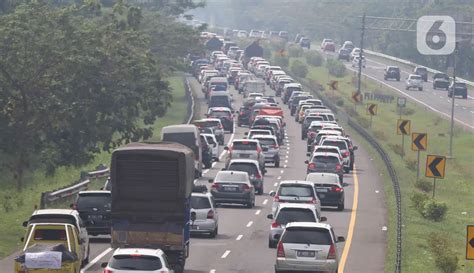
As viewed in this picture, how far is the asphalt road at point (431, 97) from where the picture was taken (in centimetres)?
11962

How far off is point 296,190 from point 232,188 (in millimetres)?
5911

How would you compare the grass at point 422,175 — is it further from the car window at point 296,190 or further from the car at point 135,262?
the car at point 135,262

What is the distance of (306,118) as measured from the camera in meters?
92.6

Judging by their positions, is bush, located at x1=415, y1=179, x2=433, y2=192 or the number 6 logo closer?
bush, located at x1=415, y1=179, x2=433, y2=192

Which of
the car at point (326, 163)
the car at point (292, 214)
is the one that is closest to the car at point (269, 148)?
the car at point (326, 163)

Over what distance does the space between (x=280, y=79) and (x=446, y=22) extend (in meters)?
16.2

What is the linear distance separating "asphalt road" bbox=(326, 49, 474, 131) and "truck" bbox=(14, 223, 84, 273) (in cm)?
7765

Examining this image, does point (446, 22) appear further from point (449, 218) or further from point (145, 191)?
point (145, 191)

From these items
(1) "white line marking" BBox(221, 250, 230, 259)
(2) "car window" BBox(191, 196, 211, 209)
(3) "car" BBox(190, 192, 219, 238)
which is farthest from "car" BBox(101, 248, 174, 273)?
(2) "car window" BBox(191, 196, 211, 209)

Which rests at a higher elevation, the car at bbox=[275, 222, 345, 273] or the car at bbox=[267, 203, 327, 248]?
the car at bbox=[275, 222, 345, 273]

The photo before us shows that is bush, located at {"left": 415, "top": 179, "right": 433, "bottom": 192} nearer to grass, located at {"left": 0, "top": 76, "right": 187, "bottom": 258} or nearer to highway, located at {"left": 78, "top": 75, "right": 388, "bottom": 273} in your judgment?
highway, located at {"left": 78, "top": 75, "right": 388, "bottom": 273}

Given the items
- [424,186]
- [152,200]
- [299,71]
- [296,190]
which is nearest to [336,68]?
[299,71]

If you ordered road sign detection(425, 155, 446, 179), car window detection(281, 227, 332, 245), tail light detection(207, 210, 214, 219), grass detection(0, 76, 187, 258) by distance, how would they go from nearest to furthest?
car window detection(281, 227, 332, 245), grass detection(0, 76, 187, 258), tail light detection(207, 210, 214, 219), road sign detection(425, 155, 446, 179)

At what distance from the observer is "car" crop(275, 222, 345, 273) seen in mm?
35625
